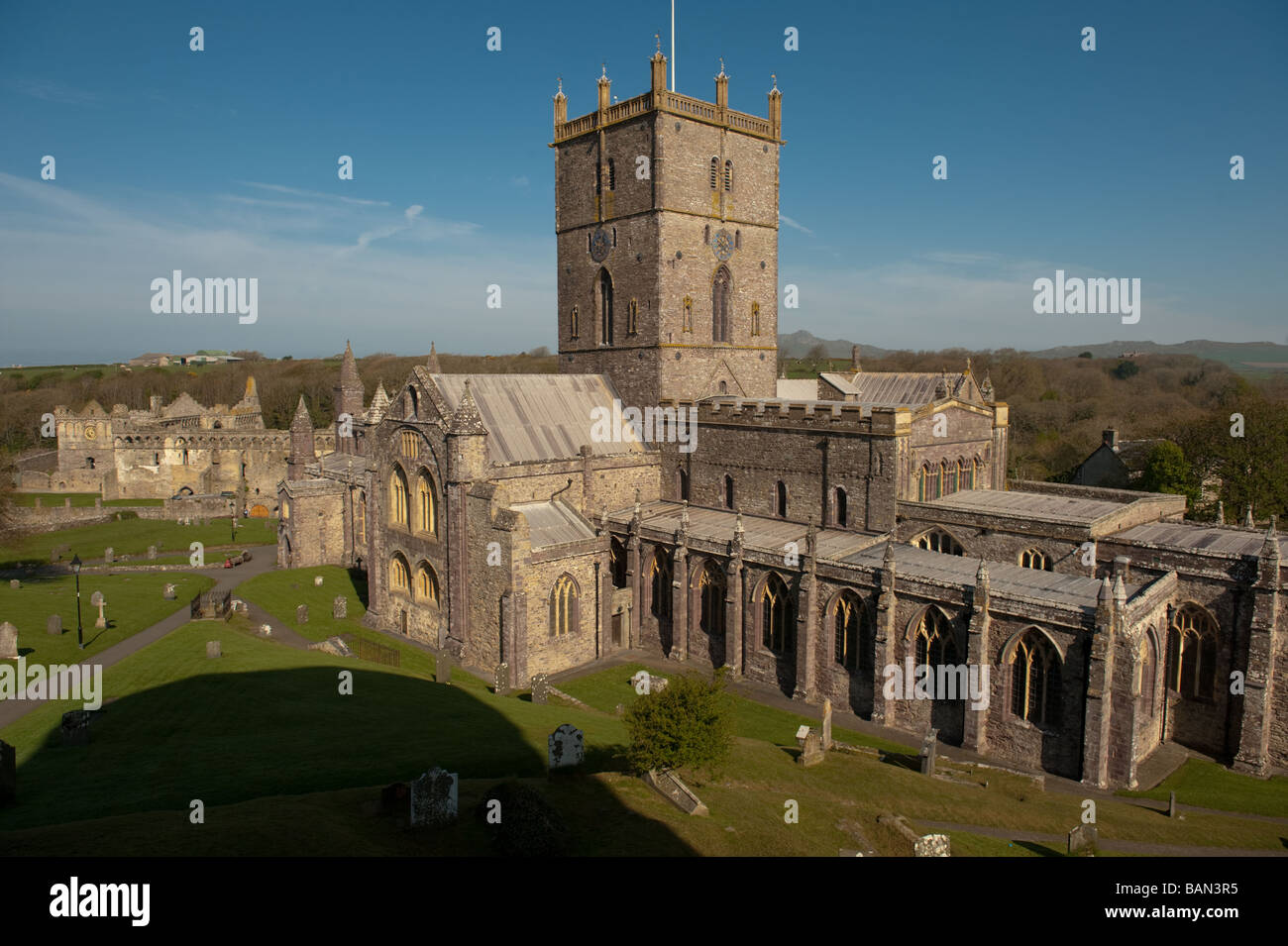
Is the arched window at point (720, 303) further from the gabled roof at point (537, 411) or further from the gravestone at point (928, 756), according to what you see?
the gravestone at point (928, 756)

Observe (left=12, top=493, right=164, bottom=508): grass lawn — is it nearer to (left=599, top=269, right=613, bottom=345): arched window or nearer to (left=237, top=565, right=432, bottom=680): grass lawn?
(left=237, top=565, right=432, bottom=680): grass lawn

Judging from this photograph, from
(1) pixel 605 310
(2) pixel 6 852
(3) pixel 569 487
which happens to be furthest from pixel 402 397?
(2) pixel 6 852

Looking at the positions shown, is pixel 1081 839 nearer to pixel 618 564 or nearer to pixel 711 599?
pixel 711 599

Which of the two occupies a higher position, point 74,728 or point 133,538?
point 74,728

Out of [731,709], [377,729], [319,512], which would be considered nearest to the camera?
[731,709]

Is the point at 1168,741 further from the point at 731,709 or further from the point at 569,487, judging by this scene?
the point at 569,487

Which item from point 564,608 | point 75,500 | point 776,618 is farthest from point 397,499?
point 75,500

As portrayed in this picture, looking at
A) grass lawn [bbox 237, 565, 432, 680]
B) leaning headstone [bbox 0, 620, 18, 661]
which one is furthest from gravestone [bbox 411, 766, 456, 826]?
leaning headstone [bbox 0, 620, 18, 661]
